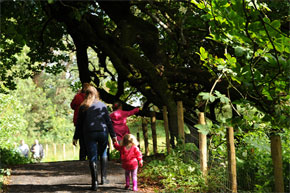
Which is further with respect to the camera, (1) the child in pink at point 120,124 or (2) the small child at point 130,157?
(1) the child in pink at point 120,124

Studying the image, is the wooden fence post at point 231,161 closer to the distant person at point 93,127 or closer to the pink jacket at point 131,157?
the pink jacket at point 131,157

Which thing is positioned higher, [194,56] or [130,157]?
[194,56]

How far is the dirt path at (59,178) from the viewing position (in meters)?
7.36

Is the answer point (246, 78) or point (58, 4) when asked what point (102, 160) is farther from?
point (58, 4)

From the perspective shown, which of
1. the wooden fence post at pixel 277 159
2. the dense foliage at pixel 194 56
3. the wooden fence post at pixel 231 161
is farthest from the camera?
the wooden fence post at pixel 231 161

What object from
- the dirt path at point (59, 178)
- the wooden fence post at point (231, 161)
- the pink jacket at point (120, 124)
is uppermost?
the pink jacket at point (120, 124)

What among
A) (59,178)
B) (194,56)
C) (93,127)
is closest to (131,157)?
(93,127)

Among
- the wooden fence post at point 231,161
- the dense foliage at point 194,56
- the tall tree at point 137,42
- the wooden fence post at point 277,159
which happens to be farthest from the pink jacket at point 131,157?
the wooden fence post at point 277,159

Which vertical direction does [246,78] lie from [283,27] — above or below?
below

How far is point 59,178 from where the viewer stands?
8695 millimetres

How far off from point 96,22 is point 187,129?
565 cm

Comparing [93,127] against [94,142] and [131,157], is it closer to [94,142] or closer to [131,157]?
[94,142]

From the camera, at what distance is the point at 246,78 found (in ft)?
9.12

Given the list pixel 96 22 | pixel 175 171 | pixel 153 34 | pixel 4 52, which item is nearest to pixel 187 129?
pixel 175 171
